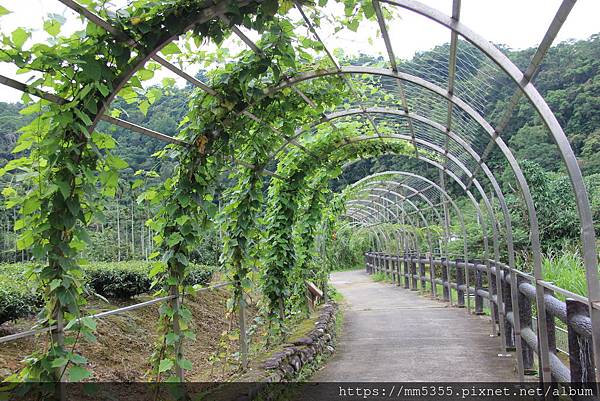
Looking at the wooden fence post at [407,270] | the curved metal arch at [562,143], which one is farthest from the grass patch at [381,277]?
the curved metal arch at [562,143]

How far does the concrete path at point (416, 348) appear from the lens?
6.04 m

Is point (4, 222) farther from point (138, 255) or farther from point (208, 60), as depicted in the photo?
point (208, 60)

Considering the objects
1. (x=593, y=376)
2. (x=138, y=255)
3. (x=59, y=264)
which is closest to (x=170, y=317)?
(x=59, y=264)

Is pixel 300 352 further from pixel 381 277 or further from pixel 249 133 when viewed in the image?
pixel 381 277

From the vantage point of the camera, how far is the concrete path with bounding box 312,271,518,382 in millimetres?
6043

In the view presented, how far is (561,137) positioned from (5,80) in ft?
9.26

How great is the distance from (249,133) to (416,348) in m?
3.93

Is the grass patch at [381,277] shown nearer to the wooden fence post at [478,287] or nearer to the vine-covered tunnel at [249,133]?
the wooden fence post at [478,287]

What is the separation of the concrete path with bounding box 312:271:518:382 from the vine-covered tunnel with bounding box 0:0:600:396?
43 centimetres

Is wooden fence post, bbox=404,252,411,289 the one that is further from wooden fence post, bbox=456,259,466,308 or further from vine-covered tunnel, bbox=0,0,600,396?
vine-covered tunnel, bbox=0,0,600,396

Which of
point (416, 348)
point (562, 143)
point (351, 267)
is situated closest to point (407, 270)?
point (416, 348)

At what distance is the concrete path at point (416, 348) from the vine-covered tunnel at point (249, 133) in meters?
0.43

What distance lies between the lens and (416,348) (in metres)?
7.54

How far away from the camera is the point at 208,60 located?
4.49 metres
